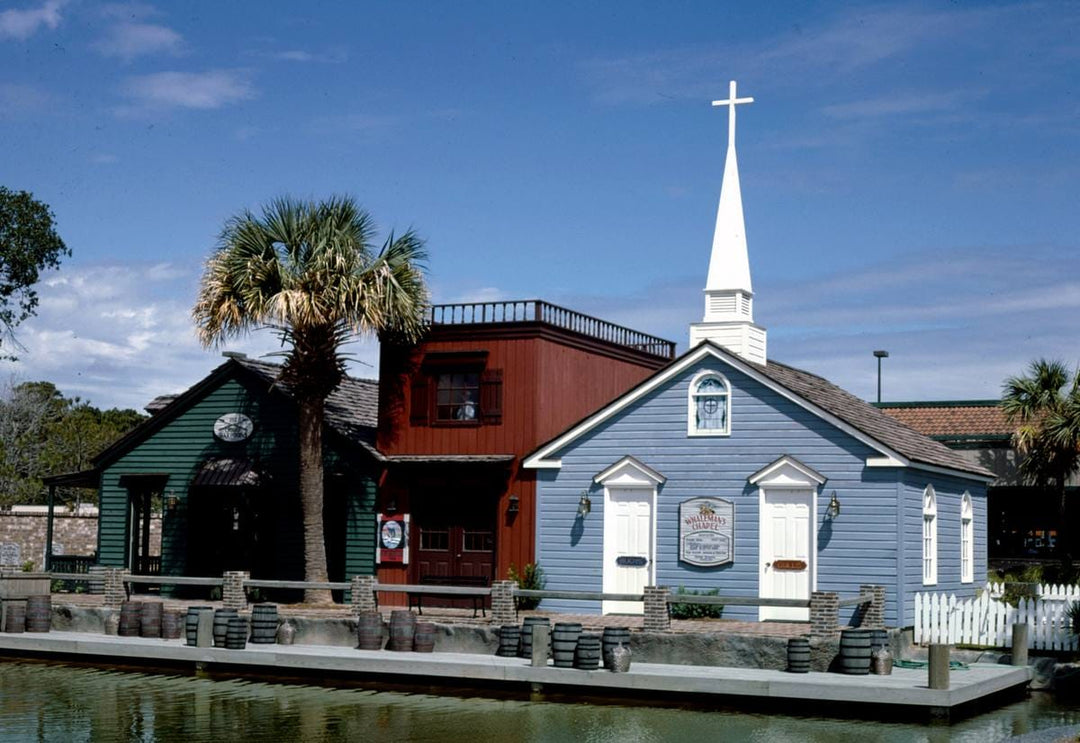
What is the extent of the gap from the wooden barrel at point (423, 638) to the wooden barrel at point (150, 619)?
5.32 meters

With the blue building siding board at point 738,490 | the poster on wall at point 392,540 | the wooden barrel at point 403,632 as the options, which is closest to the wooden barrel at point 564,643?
the wooden barrel at point 403,632

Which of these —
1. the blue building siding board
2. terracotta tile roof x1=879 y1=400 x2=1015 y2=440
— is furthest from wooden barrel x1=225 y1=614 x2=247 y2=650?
terracotta tile roof x1=879 y1=400 x2=1015 y2=440

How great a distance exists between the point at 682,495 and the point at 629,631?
414cm

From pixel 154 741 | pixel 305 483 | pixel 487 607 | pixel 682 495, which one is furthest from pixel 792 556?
pixel 154 741

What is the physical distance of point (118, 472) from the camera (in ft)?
110

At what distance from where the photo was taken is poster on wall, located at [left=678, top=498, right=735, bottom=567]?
26484 millimetres

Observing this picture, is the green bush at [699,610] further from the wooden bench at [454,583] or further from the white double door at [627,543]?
the wooden bench at [454,583]

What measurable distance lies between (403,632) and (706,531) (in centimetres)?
583

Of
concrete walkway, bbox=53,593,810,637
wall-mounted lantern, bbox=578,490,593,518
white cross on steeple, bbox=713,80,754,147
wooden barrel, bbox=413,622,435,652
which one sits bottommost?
wooden barrel, bbox=413,622,435,652

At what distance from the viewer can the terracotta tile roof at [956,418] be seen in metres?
38.2

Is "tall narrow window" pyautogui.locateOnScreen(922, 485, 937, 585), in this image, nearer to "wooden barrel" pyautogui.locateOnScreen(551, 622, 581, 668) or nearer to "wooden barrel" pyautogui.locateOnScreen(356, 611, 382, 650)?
"wooden barrel" pyautogui.locateOnScreen(551, 622, 581, 668)

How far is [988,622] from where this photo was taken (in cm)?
2500

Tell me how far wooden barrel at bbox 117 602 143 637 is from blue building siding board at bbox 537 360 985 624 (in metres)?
7.58

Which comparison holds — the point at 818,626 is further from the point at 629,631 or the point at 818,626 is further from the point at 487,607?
the point at 487,607
